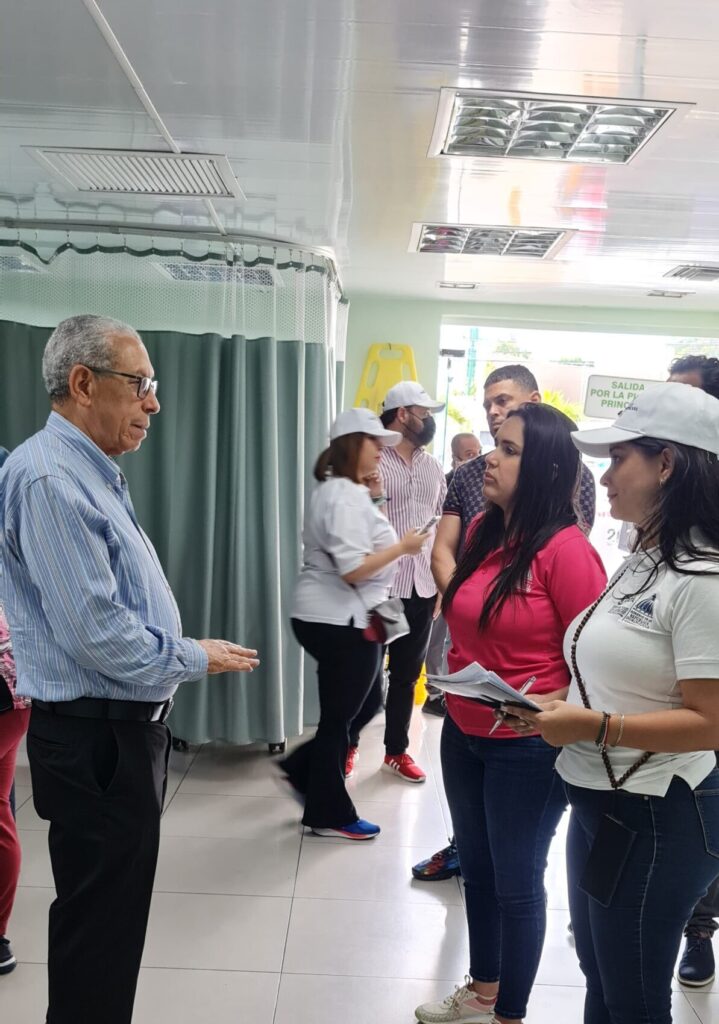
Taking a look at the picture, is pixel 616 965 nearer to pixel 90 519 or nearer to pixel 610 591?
pixel 610 591

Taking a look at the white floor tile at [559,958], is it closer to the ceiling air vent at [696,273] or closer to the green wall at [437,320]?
the ceiling air vent at [696,273]

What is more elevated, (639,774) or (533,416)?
(533,416)

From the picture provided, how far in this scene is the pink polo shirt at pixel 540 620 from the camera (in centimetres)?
178

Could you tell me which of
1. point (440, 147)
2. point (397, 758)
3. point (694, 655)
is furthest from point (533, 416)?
point (397, 758)

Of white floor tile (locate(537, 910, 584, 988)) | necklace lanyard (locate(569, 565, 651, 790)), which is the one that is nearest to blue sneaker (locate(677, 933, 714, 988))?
white floor tile (locate(537, 910, 584, 988))

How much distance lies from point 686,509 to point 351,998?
1644mm

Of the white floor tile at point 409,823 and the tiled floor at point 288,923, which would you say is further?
the white floor tile at point 409,823

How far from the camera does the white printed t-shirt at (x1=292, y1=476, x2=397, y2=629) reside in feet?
9.27

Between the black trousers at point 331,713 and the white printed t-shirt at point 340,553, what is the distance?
0.18 ft

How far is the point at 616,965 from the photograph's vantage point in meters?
1.38

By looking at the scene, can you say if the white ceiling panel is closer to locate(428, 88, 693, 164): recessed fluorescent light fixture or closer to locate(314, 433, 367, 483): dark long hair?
locate(428, 88, 693, 164): recessed fluorescent light fixture

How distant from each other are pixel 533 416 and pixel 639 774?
2.77ft

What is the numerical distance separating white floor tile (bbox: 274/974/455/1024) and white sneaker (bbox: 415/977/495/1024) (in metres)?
0.09

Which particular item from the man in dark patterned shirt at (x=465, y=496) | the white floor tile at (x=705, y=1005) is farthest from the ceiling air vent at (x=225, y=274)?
the white floor tile at (x=705, y=1005)
